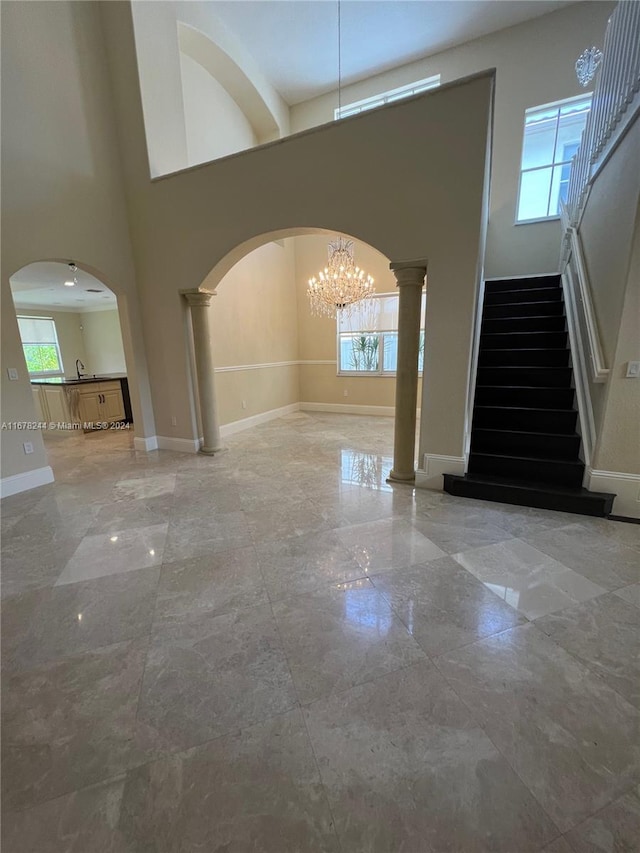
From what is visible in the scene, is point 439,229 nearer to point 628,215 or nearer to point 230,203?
point 628,215

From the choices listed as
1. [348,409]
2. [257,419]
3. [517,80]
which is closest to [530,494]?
[348,409]

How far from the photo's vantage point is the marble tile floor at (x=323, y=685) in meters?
1.02

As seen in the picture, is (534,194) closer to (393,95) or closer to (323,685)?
(393,95)

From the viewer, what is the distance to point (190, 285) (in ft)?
13.6

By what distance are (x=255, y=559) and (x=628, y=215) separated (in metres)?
3.62

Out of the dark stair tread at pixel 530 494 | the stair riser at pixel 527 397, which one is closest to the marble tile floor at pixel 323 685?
the dark stair tread at pixel 530 494

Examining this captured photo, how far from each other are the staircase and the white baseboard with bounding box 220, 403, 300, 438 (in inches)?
143

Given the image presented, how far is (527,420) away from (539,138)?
5.18 m

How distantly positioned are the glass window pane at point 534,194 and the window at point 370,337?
2289mm

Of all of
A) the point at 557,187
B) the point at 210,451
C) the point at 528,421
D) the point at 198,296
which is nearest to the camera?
the point at 528,421

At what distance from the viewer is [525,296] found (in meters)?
4.63

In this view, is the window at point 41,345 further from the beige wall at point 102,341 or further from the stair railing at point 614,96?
the stair railing at point 614,96

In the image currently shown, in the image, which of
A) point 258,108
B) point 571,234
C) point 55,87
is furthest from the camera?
point 258,108

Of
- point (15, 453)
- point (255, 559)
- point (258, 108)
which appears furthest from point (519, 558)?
point (258, 108)
